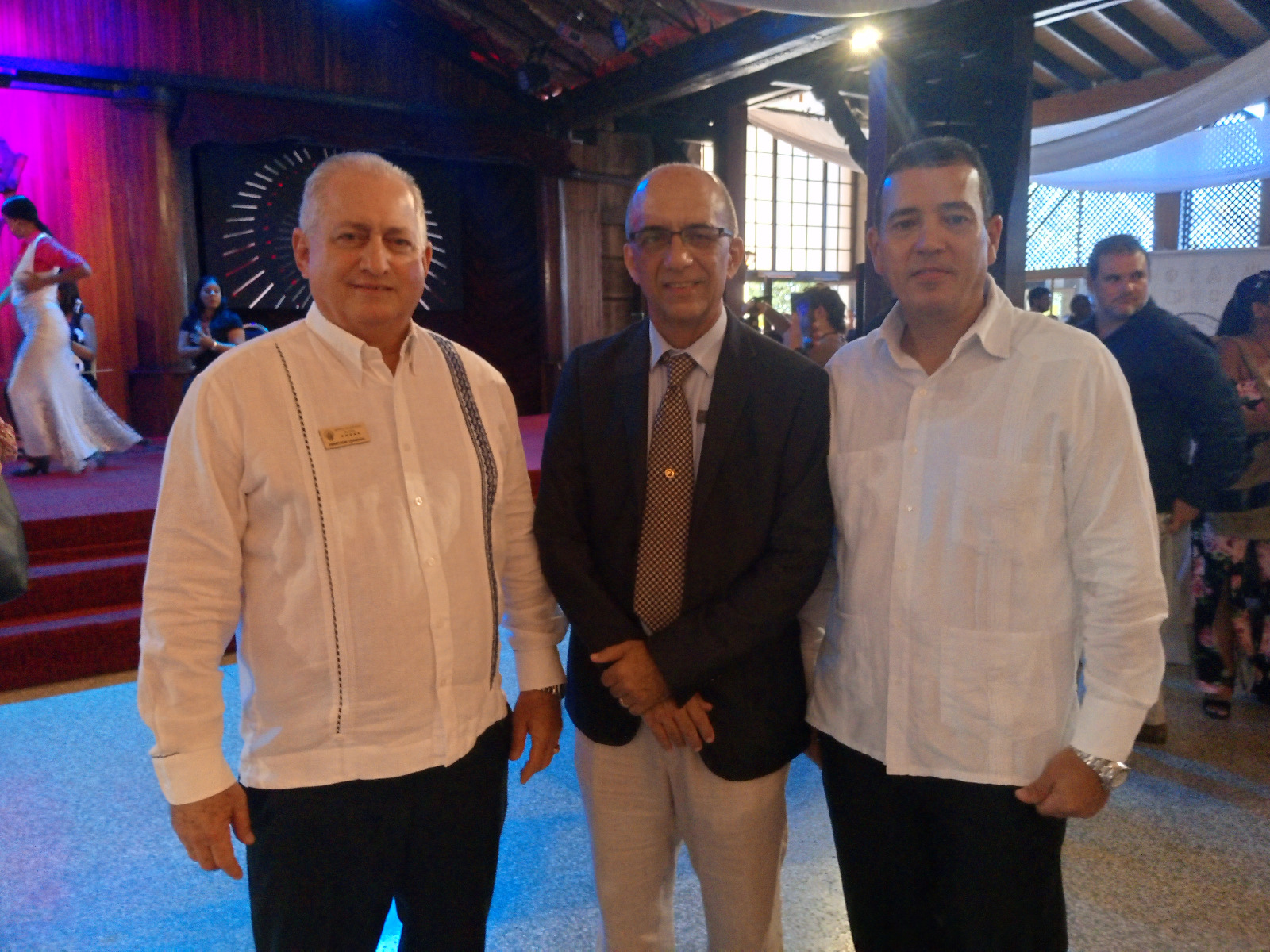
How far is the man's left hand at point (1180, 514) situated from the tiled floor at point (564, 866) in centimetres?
71

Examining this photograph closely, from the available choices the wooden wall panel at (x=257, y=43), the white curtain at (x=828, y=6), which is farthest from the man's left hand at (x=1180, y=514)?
the wooden wall panel at (x=257, y=43)

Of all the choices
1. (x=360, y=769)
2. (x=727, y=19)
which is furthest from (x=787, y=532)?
(x=727, y=19)

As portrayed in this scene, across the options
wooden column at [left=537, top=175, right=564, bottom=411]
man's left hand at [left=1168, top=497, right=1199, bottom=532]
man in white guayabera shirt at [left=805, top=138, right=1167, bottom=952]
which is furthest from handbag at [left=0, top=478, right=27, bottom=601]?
wooden column at [left=537, top=175, right=564, bottom=411]

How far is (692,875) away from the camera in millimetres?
2328

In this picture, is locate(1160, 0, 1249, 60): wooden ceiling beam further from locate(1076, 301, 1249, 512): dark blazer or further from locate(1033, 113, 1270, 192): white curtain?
locate(1076, 301, 1249, 512): dark blazer

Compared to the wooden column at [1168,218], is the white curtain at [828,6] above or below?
below

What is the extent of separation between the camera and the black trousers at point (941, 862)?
1.38m

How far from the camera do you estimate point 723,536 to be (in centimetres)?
152

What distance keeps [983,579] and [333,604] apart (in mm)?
953

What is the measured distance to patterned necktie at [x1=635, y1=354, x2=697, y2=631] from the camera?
1.54 meters

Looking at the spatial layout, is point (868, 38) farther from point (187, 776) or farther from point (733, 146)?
point (187, 776)

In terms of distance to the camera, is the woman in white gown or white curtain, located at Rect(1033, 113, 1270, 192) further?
white curtain, located at Rect(1033, 113, 1270, 192)

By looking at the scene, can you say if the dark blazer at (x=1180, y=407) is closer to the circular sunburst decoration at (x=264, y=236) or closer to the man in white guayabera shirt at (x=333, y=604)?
the man in white guayabera shirt at (x=333, y=604)

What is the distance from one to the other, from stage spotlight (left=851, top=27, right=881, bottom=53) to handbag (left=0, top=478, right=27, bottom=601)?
4839mm
